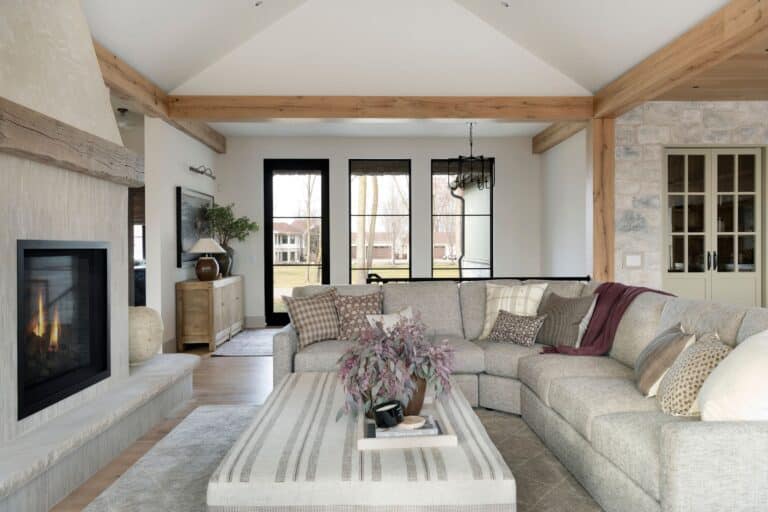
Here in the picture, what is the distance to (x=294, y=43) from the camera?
5.80 m

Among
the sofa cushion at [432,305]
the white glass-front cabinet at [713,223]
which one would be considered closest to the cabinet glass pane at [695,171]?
the white glass-front cabinet at [713,223]

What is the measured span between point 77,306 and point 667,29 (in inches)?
174

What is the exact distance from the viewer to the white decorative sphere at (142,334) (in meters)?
4.08

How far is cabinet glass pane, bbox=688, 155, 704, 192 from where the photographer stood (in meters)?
6.11

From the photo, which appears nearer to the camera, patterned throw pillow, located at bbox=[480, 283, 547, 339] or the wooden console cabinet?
patterned throw pillow, located at bbox=[480, 283, 547, 339]

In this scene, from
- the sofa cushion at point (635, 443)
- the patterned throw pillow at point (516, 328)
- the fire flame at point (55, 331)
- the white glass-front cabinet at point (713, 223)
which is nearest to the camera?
the sofa cushion at point (635, 443)

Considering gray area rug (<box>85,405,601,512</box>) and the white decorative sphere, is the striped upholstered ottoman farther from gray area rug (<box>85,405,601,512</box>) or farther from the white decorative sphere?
the white decorative sphere

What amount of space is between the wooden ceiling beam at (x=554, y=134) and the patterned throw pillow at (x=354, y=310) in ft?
11.1

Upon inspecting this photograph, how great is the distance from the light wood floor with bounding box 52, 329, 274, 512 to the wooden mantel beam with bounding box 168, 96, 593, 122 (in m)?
2.54

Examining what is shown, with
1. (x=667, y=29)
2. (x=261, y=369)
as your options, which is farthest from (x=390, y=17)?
(x=261, y=369)

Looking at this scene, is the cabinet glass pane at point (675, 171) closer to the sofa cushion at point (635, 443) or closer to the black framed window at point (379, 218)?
the black framed window at point (379, 218)

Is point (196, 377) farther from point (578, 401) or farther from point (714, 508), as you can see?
point (714, 508)

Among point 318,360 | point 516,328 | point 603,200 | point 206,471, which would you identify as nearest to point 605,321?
point 516,328

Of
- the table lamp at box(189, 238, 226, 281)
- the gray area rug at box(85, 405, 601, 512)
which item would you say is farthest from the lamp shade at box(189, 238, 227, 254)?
the gray area rug at box(85, 405, 601, 512)
